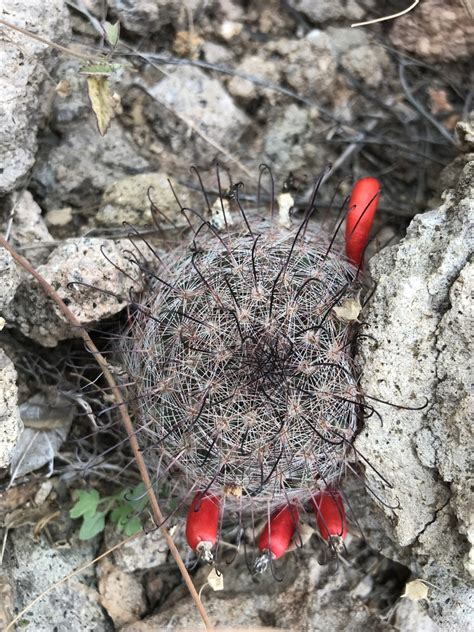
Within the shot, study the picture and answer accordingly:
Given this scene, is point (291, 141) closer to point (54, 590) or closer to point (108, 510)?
point (108, 510)

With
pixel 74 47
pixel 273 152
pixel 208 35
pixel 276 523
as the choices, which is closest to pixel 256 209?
pixel 273 152

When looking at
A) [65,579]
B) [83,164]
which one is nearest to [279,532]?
[65,579]

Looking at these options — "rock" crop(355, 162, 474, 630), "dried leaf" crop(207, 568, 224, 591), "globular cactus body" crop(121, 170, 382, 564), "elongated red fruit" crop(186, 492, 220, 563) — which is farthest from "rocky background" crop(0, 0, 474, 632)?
"elongated red fruit" crop(186, 492, 220, 563)

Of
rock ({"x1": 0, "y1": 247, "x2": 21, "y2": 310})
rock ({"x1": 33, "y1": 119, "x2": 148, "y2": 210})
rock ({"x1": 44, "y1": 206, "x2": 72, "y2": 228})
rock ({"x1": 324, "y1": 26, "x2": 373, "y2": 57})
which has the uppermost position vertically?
rock ({"x1": 324, "y1": 26, "x2": 373, "y2": 57})

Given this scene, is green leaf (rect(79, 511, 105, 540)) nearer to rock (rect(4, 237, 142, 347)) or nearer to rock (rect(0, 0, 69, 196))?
rock (rect(4, 237, 142, 347))

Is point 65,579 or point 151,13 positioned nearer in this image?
point 65,579

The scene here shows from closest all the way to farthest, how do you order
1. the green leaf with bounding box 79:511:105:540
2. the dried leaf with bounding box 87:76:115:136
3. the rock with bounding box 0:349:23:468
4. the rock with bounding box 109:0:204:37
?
the rock with bounding box 0:349:23:468
the dried leaf with bounding box 87:76:115:136
the green leaf with bounding box 79:511:105:540
the rock with bounding box 109:0:204:37
